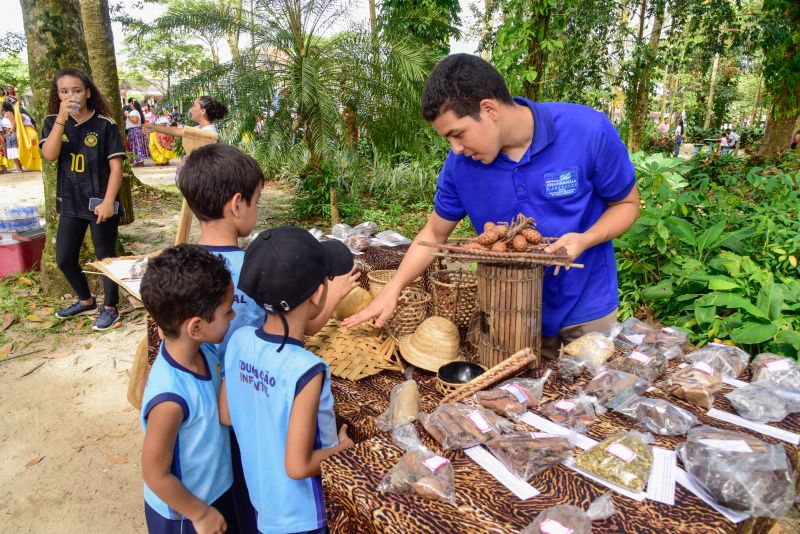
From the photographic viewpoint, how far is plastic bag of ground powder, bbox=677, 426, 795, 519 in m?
1.18

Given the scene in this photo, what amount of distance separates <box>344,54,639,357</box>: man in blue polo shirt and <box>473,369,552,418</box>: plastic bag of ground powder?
472 mm

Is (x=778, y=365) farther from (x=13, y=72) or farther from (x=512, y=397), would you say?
(x=13, y=72)

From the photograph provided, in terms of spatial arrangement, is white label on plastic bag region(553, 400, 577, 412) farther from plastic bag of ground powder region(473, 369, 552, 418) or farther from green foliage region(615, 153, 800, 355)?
green foliage region(615, 153, 800, 355)

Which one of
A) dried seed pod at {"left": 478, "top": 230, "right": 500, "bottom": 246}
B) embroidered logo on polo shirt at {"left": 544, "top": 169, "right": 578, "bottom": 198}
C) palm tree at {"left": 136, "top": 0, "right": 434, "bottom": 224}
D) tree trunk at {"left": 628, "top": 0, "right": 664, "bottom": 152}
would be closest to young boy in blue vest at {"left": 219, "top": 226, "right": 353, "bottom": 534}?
dried seed pod at {"left": 478, "top": 230, "right": 500, "bottom": 246}

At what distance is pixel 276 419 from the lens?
1408mm

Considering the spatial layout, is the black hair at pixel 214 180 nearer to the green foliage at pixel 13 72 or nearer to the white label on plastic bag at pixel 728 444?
the white label on plastic bag at pixel 728 444

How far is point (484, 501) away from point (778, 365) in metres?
1.23

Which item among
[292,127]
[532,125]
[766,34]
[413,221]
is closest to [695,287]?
[532,125]

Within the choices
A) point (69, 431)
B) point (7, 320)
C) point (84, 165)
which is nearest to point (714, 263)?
point (69, 431)

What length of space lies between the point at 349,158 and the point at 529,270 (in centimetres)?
578

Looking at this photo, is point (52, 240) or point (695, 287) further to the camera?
point (52, 240)

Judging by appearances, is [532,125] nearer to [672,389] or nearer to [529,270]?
[529,270]

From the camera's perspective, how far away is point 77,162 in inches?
166

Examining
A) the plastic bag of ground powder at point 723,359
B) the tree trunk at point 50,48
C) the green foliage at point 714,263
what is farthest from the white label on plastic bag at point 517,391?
the tree trunk at point 50,48
